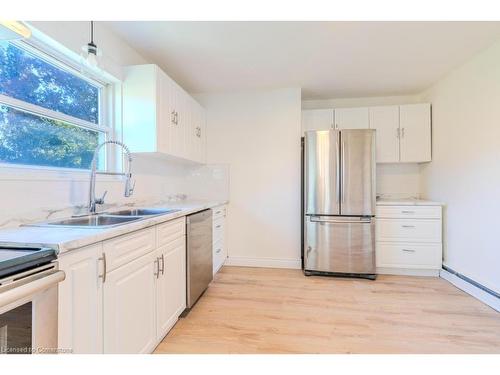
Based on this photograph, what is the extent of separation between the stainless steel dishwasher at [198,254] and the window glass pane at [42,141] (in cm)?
94

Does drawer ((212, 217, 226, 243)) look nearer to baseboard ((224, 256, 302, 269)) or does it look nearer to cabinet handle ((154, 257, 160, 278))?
baseboard ((224, 256, 302, 269))

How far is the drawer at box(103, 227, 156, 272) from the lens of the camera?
1.21m

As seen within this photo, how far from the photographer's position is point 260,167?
3439 millimetres

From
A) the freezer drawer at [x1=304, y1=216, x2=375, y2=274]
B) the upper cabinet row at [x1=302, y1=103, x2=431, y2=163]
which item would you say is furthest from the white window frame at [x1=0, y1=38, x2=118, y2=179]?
the upper cabinet row at [x1=302, y1=103, x2=431, y2=163]

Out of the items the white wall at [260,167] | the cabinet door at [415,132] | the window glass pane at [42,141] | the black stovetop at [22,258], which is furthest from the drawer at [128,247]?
the cabinet door at [415,132]

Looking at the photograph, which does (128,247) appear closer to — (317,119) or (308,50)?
(308,50)

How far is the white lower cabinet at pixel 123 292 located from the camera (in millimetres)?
1010

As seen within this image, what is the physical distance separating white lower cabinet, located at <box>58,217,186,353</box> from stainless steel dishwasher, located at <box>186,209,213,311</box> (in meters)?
0.13

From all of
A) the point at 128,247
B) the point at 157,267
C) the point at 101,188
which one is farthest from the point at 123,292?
the point at 101,188

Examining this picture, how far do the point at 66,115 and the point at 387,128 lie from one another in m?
3.39

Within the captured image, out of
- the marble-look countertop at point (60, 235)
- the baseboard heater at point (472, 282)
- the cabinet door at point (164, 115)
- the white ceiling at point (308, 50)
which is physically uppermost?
the white ceiling at point (308, 50)

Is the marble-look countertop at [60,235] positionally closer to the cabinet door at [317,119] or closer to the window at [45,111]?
the window at [45,111]
